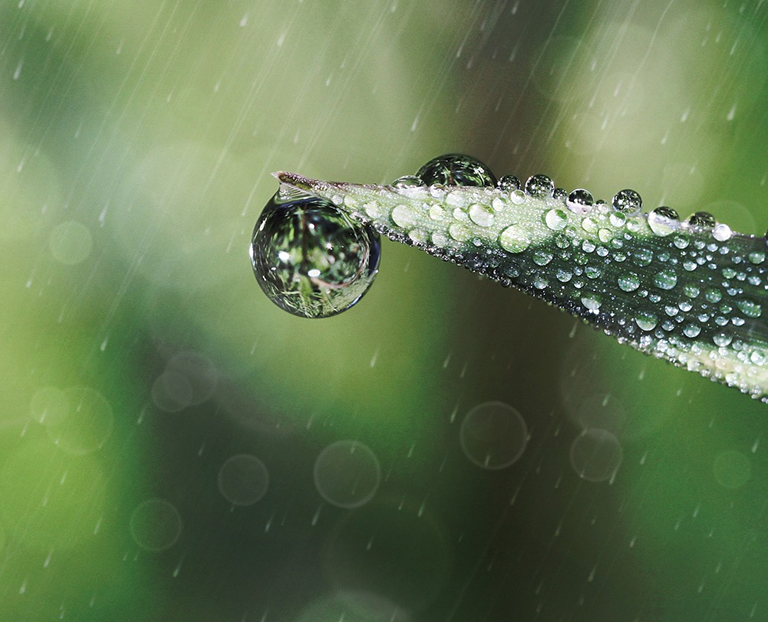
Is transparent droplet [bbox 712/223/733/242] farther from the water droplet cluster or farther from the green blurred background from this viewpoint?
the green blurred background

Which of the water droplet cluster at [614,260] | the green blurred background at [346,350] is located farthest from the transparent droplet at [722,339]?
the green blurred background at [346,350]

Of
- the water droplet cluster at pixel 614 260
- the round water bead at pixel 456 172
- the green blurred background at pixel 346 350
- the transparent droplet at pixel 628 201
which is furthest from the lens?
the green blurred background at pixel 346 350

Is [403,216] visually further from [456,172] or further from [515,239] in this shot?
[456,172]

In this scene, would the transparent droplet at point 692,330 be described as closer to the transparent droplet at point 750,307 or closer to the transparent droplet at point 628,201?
the transparent droplet at point 750,307

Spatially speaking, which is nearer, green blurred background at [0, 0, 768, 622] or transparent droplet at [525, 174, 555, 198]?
transparent droplet at [525, 174, 555, 198]

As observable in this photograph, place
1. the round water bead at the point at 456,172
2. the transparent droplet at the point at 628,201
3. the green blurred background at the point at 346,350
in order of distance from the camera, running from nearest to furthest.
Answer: the transparent droplet at the point at 628,201, the round water bead at the point at 456,172, the green blurred background at the point at 346,350

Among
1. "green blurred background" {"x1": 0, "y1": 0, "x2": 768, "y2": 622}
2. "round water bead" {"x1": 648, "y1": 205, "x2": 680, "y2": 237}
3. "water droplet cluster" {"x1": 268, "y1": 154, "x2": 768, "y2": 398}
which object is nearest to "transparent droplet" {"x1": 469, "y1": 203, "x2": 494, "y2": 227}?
"water droplet cluster" {"x1": 268, "y1": 154, "x2": 768, "y2": 398}
